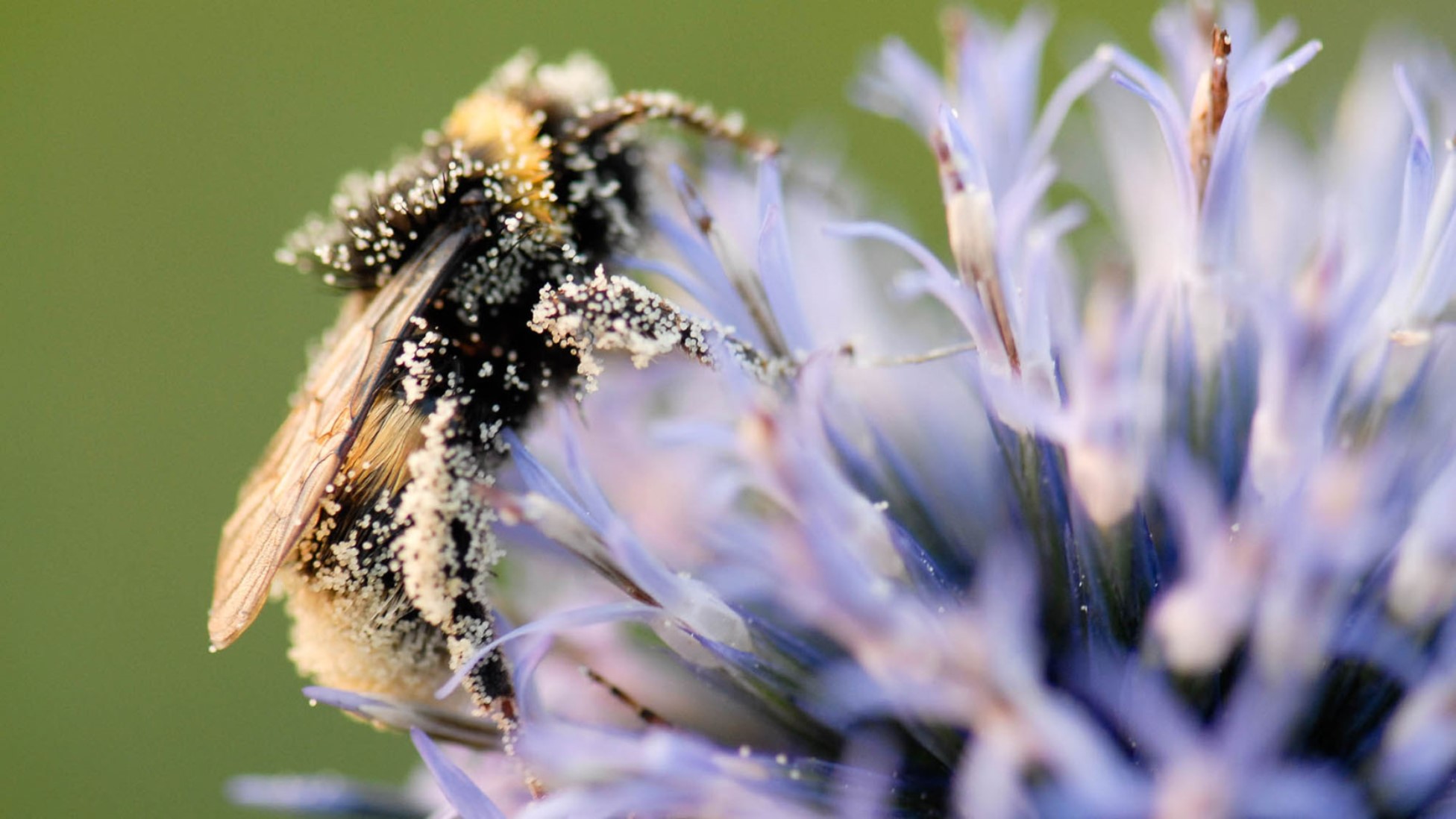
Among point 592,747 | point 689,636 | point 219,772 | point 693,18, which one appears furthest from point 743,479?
point 693,18

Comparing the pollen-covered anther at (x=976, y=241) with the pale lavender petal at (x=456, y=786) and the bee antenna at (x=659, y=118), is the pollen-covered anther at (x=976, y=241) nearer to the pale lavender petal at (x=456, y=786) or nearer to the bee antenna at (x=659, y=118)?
the bee antenna at (x=659, y=118)

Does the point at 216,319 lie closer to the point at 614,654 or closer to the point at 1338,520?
the point at 614,654

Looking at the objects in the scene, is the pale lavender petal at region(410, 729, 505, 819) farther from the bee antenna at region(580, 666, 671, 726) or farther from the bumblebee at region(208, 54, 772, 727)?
the bee antenna at region(580, 666, 671, 726)

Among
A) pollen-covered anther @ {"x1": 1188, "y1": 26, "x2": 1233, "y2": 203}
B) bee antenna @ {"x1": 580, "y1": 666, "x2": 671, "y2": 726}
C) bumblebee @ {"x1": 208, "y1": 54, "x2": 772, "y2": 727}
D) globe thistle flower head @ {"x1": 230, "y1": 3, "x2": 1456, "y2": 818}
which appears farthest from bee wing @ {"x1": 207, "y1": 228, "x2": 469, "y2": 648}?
pollen-covered anther @ {"x1": 1188, "y1": 26, "x2": 1233, "y2": 203}

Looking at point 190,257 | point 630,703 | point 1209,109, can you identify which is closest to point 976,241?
point 1209,109

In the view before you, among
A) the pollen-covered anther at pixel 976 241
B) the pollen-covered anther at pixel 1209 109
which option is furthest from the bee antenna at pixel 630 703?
the pollen-covered anther at pixel 1209 109
